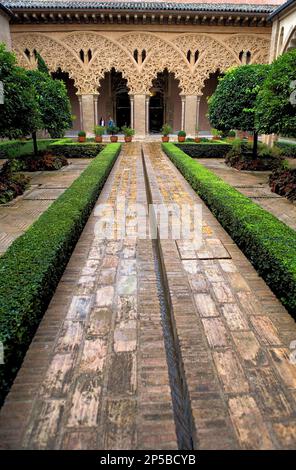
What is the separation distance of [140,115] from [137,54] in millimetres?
3643

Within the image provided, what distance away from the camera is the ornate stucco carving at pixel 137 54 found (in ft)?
68.8

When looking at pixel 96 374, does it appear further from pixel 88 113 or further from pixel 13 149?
pixel 88 113

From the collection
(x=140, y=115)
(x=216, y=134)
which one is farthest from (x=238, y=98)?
(x=140, y=115)

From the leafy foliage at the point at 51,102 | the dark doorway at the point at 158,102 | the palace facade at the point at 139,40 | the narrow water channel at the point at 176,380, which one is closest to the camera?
the narrow water channel at the point at 176,380

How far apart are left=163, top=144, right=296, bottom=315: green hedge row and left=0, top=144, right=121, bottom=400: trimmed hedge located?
221 cm

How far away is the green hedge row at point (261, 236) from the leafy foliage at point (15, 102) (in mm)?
5007

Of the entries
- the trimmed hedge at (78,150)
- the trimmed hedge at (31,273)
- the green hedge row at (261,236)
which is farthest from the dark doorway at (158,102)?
the trimmed hedge at (31,273)

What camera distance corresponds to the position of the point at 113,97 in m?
26.1

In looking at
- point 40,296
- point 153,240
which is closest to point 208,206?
point 153,240

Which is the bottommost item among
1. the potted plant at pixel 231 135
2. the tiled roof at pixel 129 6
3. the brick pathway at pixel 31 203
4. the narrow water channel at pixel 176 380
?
the narrow water channel at pixel 176 380

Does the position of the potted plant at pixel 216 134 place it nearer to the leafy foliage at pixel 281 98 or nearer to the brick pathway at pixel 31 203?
the brick pathway at pixel 31 203
